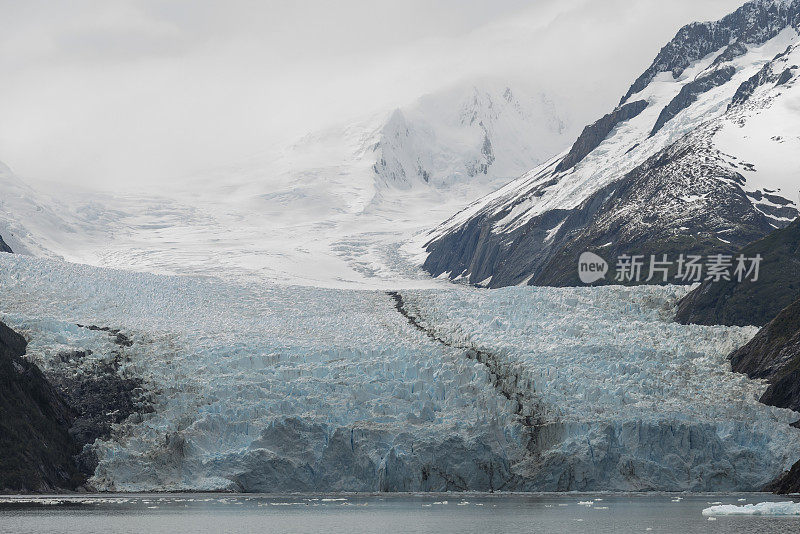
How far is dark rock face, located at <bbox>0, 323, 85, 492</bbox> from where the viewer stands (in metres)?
60.6

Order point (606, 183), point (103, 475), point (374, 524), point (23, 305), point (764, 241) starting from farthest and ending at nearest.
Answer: point (606, 183)
point (764, 241)
point (23, 305)
point (103, 475)
point (374, 524)

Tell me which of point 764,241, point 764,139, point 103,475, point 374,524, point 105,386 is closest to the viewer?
point 374,524

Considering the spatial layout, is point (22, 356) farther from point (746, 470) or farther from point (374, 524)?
point (746, 470)

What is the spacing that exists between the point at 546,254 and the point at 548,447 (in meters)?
122

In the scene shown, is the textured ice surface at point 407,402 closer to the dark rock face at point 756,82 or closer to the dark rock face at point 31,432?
the dark rock face at point 31,432

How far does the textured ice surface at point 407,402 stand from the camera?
6494 cm

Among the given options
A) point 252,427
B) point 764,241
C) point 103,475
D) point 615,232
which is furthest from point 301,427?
point 615,232

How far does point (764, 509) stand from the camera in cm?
4844

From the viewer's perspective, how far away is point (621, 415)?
218ft

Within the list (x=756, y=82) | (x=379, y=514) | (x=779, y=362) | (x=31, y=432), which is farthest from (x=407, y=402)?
(x=756, y=82)

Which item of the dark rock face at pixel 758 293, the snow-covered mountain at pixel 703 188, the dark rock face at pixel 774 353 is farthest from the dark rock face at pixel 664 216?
the dark rock face at pixel 774 353

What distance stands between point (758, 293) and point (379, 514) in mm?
51917

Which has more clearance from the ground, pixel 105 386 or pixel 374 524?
pixel 105 386

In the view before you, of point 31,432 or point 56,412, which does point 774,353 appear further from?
point 31,432
